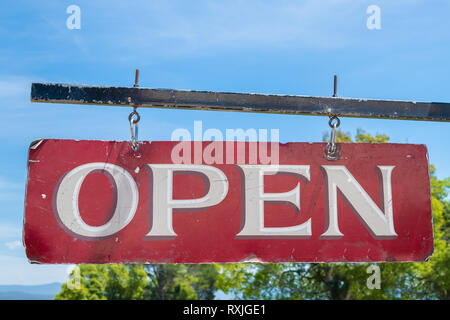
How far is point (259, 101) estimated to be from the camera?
7.25 feet

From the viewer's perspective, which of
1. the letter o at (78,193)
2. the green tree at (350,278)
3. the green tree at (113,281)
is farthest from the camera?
the green tree at (113,281)

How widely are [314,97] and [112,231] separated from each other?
110cm

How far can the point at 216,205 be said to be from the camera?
2.11m

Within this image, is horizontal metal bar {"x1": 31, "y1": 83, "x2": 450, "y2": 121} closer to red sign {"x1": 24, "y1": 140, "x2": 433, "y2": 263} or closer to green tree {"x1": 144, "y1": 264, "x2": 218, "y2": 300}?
red sign {"x1": 24, "y1": 140, "x2": 433, "y2": 263}

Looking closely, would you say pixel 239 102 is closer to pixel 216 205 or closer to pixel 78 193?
pixel 216 205

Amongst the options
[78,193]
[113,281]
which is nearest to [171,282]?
[113,281]

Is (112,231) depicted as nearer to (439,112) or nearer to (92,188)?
(92,188)

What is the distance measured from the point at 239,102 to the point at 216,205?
0.49m

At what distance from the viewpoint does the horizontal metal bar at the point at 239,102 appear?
2158mm

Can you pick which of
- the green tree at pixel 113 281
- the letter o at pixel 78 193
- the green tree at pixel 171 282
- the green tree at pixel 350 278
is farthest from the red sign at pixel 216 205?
the green tree at pixel 171 282

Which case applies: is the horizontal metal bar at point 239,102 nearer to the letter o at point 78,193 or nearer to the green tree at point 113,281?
the letter o at point 78,193

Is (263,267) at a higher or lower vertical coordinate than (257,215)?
lower

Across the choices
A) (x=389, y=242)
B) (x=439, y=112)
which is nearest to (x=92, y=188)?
(x=389, y=242)

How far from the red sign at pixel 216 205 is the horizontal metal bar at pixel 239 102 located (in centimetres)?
18
